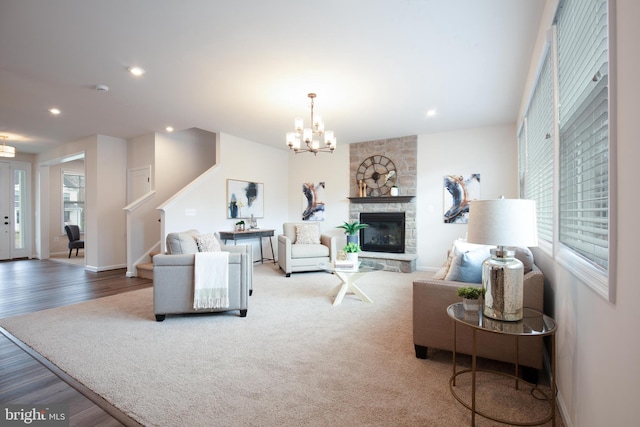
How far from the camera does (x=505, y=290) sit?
169cm

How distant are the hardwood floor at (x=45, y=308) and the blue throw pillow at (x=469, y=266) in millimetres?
2331

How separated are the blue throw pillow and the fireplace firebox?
379cm

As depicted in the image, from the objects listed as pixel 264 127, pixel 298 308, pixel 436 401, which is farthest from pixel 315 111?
pixel 436 401

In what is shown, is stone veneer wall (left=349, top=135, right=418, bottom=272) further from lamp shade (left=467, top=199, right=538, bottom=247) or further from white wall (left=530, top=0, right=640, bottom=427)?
white wall (left=530, top=0, right=640, bottom=427)

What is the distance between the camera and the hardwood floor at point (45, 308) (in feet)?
5.93

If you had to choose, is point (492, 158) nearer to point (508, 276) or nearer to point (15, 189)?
point (508, 276)

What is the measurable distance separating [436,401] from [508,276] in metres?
0.87

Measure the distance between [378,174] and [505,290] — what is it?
4.95m

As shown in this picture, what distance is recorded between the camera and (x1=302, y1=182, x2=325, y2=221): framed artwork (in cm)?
711

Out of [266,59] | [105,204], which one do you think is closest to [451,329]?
[266,59]

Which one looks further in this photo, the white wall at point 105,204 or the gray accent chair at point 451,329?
the white wall at point 105,204

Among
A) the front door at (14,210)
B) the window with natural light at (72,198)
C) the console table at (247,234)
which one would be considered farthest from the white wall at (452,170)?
the front door at (14,210)

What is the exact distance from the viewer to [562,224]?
1.90m

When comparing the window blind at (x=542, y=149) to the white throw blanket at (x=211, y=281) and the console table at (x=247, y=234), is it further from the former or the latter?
the console table at (x=247, y=234)
